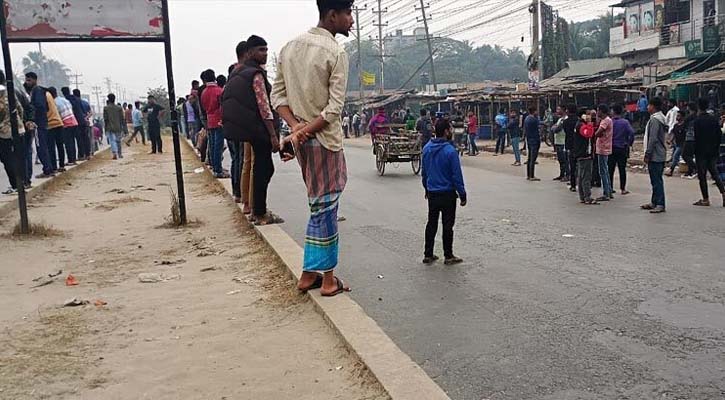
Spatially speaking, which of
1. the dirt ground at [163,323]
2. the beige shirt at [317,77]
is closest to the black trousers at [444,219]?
the dirt ground at [163,323]

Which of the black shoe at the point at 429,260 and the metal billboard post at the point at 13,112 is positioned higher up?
the metal billboard post at the point at 13,112

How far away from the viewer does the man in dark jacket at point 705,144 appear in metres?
10.0

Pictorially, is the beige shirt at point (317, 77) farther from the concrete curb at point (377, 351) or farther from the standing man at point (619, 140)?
the standing man at point (619, 140)

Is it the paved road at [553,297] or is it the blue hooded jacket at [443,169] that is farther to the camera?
the blue hooded jacket at [443,169]

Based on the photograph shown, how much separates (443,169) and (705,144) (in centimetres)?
570

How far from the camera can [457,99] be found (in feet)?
103

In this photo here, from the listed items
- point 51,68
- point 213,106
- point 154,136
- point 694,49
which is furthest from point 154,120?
point 51,68

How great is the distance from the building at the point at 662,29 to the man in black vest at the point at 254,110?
2702 centimetres

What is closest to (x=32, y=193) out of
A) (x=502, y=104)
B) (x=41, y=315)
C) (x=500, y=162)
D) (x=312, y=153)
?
(x=41, y=315)

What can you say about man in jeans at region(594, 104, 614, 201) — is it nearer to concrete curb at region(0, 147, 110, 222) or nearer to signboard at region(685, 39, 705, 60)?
concrete curb at region(0, 147, 110, 222)

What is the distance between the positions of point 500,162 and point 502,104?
15510 mm

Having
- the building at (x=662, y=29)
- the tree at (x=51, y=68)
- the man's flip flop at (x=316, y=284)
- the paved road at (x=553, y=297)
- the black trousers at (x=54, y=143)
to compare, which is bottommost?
the paved road at (x=553, y=297)

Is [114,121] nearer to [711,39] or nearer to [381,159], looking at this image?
[381,159]

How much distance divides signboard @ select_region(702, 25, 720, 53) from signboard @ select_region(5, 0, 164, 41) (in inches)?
1061
